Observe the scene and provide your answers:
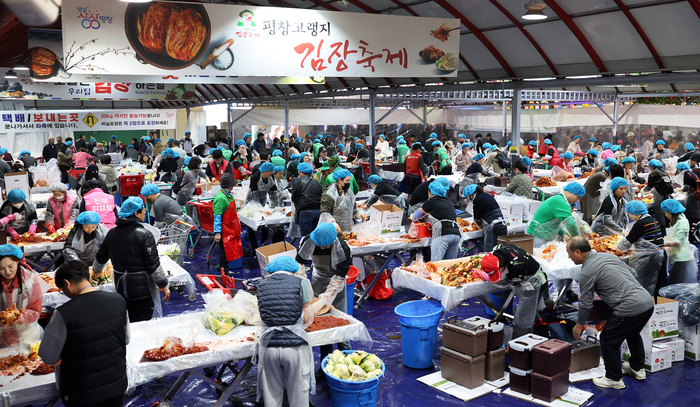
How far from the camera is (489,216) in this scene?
8133 mm

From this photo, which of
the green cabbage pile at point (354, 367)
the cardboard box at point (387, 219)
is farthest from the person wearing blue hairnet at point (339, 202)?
the green cabbage pile at point (354, 367)

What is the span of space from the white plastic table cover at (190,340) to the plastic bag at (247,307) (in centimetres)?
7

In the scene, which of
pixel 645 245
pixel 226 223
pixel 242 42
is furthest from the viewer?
pixel 242 42

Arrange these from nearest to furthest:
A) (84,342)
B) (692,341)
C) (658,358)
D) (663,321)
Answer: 1. (84,342)
2. (658,358)
3. (663,321)
4. (692,341)

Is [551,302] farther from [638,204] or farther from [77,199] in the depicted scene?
[77,199]

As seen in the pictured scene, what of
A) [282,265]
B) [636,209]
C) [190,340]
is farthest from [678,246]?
[190,340]

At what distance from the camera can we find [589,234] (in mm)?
7355

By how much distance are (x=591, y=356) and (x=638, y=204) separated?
1.96 metres

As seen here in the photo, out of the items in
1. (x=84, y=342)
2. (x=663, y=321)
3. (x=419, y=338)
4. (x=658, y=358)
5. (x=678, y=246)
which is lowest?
(x=658, y=358)

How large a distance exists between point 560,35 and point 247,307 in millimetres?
10196

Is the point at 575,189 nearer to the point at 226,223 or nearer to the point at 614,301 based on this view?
the point at 614,301

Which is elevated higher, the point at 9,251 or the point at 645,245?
the point at 9,251

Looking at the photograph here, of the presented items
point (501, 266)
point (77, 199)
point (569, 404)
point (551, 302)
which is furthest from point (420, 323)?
point (77, 199)

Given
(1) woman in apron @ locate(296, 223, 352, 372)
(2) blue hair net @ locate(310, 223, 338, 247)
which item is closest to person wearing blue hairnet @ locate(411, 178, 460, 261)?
(1) woman in apron @ locate(296, 223, 352, 372)
